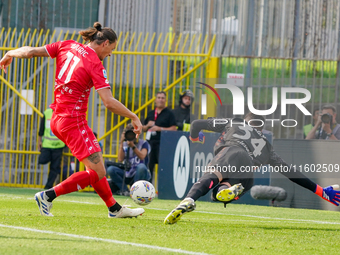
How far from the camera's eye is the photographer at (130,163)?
1077 centimetres

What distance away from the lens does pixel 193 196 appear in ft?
18.4

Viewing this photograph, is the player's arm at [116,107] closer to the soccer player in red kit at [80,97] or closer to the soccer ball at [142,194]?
the soccer player in red kit at [80,97]

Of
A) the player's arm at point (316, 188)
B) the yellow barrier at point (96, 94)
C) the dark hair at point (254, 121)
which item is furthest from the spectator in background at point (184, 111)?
the player's arm at point (316, 188)

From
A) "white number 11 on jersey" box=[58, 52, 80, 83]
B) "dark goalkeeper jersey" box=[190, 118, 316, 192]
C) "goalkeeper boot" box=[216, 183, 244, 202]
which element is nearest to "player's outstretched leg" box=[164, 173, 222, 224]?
"goalkeeper boot" box=[216, 183, 244, 202]

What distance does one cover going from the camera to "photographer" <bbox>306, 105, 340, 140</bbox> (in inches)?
405

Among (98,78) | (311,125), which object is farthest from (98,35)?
(311,125)

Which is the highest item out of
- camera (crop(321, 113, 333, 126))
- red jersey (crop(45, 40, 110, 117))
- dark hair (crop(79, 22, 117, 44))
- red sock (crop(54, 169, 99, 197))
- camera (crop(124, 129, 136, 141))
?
dark hair (crop(79, 22, 117, 44))

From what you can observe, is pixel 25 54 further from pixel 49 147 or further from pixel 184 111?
pixel 49 147

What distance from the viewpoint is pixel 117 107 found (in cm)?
551

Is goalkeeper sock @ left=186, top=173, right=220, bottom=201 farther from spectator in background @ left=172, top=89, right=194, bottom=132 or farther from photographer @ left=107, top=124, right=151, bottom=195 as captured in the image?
spectator in background @ left=172, top=89, right=194, bottom=132

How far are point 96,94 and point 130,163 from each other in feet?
6.78

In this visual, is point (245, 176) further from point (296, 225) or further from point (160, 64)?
point (160, 64)

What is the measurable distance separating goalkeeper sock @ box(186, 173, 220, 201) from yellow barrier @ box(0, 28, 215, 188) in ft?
20.0

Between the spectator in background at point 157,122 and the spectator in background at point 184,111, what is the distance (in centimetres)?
20
